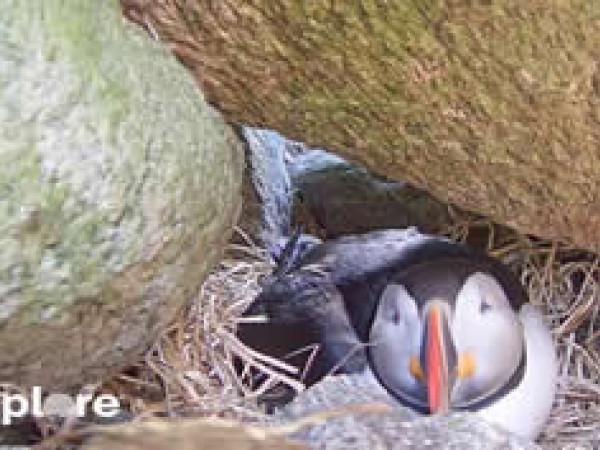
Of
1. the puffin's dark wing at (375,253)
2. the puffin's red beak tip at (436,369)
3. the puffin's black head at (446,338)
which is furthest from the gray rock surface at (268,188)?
the puffin's red beak tip at (436,369)

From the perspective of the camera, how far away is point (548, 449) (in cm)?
136

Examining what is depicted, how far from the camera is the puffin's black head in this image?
1.26 meters

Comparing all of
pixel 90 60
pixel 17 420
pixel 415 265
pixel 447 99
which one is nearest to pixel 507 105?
pixel 447 99

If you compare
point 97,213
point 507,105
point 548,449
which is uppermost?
point 507,105

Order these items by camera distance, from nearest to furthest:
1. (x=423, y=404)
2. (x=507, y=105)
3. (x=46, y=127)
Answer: (x=46, y=127) → (x=507, y=105) → (x=423, y=404)

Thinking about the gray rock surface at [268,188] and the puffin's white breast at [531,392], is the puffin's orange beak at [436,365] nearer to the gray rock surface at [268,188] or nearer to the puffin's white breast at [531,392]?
the puffin's white breast at [531,392]

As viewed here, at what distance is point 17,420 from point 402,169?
1.52ft

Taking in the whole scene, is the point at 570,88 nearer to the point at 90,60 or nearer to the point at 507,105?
the point at 507,105

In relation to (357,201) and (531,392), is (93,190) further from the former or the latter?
(357,201)

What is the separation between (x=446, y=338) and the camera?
1.26 metres

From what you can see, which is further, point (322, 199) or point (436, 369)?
point (322, 199)

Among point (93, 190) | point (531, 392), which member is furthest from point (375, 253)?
point (93, 190)

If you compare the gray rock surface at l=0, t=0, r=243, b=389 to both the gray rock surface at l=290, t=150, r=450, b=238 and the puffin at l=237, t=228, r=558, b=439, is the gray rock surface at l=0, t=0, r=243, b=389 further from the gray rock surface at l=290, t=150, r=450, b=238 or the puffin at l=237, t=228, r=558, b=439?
the gray rock surface at l=290, t=150, r=450, b=238

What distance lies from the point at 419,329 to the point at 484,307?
100 millimetres
